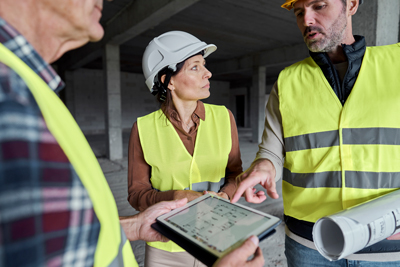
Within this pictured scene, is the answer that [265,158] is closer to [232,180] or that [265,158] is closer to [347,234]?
[232,180]

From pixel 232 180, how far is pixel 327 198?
0.66 metres

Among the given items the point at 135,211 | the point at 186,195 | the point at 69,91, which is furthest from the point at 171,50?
the point at 69,91

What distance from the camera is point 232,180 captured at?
6.03 ft

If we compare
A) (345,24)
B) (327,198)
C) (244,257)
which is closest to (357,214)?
(327,198)

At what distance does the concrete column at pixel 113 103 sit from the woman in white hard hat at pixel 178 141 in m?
6.82

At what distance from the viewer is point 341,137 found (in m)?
1.37

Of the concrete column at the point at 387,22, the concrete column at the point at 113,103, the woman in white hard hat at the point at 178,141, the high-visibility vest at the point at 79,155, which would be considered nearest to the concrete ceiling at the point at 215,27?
the concrete column at the point at 113,103

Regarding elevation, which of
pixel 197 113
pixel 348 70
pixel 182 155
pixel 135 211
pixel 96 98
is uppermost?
pixel 96 98

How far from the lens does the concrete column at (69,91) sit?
1354 cm

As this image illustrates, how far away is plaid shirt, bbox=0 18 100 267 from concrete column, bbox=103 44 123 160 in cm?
822

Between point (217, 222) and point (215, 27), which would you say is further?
point (215, 27)

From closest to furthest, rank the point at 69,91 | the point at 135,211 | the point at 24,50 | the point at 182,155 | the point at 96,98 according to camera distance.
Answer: the point at 24,50 < the point at 182,155 < the point at 135,211 < the point at 69,91 < the point at 96,98

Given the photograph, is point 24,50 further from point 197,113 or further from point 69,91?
point 69,91

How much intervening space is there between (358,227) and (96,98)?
16210mm
